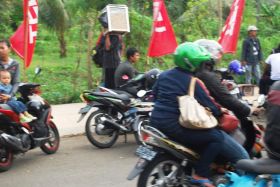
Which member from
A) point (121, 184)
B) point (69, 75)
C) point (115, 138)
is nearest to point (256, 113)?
point (121, 184)

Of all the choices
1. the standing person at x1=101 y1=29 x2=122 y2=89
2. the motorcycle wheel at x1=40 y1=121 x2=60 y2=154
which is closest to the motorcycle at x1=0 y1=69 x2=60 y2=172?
the motorcycle wheel at x1=40 y1=121 x2=60 y2=154

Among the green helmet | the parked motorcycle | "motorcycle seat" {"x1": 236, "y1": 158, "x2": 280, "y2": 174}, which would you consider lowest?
"motorcycle seat" {"x1": 236, "y1": 158, "x2": 280, "y2": 174}

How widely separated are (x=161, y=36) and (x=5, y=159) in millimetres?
4648

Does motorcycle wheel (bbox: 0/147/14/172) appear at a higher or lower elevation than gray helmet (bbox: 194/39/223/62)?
lower

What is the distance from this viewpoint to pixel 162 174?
480cm

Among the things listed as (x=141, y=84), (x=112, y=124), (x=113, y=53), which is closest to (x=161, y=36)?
(x=113, y=53)

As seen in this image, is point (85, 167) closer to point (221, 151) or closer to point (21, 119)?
point (21, 119)

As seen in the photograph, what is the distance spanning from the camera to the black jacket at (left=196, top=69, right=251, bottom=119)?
5.07 m

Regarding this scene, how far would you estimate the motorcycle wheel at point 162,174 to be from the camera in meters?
4.72

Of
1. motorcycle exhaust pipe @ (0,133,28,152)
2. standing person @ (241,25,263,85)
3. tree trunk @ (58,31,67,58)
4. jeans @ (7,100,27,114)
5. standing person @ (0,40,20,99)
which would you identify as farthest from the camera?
tree trunk @ (58,31,67,58)

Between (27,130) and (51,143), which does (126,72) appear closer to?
(51,143)

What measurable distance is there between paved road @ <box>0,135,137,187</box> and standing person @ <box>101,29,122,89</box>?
2.09 meters

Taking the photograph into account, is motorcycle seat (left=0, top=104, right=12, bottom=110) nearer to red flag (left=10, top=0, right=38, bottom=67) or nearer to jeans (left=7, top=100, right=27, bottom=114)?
jeans (left=7, top=100, right=27, bottom=114)

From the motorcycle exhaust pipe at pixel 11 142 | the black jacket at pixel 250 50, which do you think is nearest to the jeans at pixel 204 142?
the motorcycle exhaust pipe at pixel 11 142
